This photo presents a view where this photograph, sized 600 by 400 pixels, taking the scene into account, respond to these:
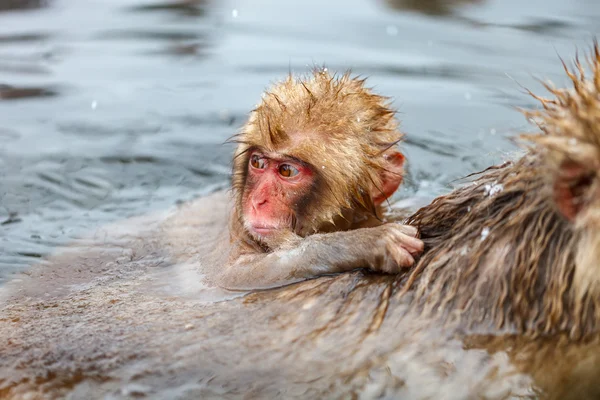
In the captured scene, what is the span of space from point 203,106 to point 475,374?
205 inches

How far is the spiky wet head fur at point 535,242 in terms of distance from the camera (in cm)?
268

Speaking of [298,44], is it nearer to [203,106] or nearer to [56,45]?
[203,106]

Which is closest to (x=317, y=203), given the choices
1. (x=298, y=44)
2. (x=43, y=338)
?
(x=43, y=338)

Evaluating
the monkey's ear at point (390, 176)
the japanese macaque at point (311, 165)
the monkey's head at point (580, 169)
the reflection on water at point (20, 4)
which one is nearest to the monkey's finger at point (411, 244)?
the monkey's head at point (580, 169)

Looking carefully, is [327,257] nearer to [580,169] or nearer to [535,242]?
[535,242]

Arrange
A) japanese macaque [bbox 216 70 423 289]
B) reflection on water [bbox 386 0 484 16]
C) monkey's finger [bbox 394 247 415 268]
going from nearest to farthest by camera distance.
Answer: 1. monkey's finger [bbox 394 247 415 268]
2. japanese macaque [bbox 216 70 423 289]
3. reflection on water [bbox 386 0 484 16]

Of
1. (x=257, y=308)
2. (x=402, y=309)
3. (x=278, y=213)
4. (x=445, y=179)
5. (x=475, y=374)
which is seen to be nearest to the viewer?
(x=475, y=374)

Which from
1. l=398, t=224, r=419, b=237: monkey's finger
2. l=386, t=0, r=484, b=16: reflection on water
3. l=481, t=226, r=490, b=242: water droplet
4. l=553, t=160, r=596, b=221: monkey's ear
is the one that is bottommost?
l=398, t=224, r=419, b=237: monkey's finger

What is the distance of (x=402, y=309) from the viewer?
3.12 metres

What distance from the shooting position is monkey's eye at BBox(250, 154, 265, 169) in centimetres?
466

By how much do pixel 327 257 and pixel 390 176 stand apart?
50.1 inches

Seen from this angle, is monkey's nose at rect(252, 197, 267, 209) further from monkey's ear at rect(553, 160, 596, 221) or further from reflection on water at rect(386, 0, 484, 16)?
reflection on water at rect(386, 0, 484, 16)

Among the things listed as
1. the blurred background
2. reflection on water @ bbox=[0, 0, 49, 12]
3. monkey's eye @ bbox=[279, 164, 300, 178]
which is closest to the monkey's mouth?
monkey's eye @ bbox=[279, 164, 300, 178]

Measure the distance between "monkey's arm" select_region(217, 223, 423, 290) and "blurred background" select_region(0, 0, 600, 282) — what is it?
53.7 inches
